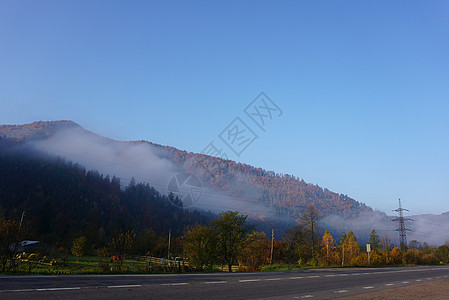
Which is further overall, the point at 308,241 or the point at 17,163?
the point at 17,163

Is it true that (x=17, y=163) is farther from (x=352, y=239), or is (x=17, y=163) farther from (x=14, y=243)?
(x=14, y=243)

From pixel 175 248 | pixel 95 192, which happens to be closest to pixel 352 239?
pixel 175 248

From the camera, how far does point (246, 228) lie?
41.1m

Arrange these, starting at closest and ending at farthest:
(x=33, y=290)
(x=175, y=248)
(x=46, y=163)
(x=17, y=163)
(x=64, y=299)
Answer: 1. (x=64, y=299)
2. (x=33, y=290)
3. (x=175, y=248)
4. (x=17, y=163)
5. (x=46, y=163)

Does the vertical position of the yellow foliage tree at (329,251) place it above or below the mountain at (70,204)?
below

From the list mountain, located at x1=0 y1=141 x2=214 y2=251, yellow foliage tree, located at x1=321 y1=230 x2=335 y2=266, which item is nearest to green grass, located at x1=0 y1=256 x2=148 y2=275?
yellow foliage tree, located at x1=321 y1=230 x2=335 y2=266

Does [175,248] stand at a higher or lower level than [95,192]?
lower

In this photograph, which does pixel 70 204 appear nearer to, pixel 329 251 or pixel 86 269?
pixel 329 251

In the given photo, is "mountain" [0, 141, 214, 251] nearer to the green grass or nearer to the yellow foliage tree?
the yellow foliage tree

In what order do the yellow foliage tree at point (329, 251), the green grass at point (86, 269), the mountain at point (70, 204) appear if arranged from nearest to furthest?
the green grass at point (86, 269) → the yellow foliage tree at point (329, 251) → the mountain at point (70, 204)

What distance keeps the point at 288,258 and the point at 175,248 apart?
103 feet

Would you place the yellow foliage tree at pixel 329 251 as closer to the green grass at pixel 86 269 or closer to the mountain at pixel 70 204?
the green grass at pixel 86 269

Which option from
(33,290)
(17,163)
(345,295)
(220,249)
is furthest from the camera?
(17,163)

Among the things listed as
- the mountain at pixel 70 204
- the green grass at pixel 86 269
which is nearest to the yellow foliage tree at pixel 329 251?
the green grass at pixel 86 269
